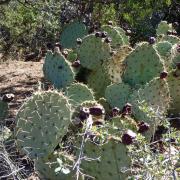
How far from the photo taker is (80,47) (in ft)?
18.1

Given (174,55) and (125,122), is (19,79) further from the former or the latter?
(125,122)

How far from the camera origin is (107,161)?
3.40 m

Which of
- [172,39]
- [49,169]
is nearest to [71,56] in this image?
[172,39]

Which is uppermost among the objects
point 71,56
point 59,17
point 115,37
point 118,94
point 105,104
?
point 59,17

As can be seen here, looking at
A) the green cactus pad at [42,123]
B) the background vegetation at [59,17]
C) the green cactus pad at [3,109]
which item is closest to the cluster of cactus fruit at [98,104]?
the green cactus pad at [42,123]

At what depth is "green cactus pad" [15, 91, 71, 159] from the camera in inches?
143

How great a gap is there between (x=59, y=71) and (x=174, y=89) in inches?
43.3

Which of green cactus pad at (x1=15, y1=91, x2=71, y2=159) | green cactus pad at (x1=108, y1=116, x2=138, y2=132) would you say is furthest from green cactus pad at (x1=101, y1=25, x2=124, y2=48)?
green cactus pad at (x1=15, y1=91, x2=71, y2=159)

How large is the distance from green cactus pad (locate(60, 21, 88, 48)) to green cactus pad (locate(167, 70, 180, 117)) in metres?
2.22

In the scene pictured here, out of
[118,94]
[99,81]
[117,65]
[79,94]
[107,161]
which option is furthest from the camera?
[99,81]

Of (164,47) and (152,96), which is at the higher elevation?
(164,47)

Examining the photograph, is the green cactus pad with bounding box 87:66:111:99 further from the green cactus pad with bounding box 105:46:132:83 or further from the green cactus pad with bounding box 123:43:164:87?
the green cactus pad with bounding box 123:43:164:87

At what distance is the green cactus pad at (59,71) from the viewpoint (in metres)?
4.95

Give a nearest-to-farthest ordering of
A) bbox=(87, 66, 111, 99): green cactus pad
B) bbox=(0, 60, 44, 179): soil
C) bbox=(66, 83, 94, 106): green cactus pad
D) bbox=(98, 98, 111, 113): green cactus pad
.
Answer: bbox=(66, 83, 94, 106): green cactus pad, bbox=(98, 98, 111, 113): green cactus pad, bbox=(87, 66, 111, 99): green cactus pad, bbox=(0, 60, 44, 179): soil
